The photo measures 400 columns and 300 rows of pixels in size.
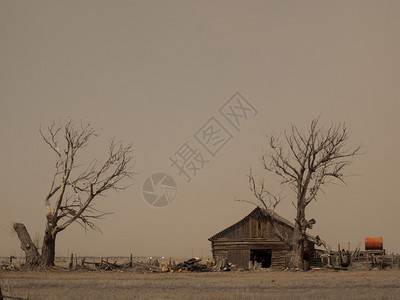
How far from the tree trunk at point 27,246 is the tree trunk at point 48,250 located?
0.48 meters

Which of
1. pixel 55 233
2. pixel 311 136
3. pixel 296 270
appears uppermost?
pixel 311 136

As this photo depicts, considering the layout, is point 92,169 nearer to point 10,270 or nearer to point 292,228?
point 10,270

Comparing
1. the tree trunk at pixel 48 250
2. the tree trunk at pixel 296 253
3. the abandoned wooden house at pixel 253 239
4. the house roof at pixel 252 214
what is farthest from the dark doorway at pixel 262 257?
the tree trunk at pixel 48 250

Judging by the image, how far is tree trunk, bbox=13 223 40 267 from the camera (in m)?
37.8

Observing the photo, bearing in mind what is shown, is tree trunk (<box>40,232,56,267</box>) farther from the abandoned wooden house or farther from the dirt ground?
the abandoned wooden house

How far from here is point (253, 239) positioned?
1800 inches

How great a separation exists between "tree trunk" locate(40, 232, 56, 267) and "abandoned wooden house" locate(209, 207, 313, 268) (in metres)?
15.5

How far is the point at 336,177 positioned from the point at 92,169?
22.2m

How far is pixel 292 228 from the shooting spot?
46188 millimetres

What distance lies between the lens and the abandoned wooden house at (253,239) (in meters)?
45.4

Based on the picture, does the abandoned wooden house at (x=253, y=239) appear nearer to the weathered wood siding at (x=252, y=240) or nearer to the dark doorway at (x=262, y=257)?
the weathered wood siding at (x=252, y=240)

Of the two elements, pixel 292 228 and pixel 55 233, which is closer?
pixel 55 233

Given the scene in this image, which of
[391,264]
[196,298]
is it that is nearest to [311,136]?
[391,264]

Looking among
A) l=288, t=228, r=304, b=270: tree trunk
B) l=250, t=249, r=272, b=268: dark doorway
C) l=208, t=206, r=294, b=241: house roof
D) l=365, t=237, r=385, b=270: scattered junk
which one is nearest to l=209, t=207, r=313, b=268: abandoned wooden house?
l=208, t=206, r=294, b=241: house roof
